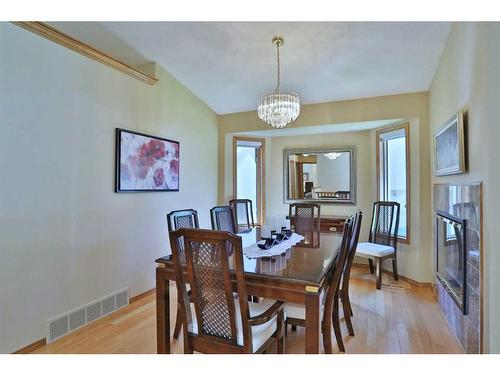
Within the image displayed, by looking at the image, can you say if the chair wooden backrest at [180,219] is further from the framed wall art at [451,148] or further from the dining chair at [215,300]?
the framed wall art at [451,148]

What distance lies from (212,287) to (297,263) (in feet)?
2.15

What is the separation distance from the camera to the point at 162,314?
6.29ft

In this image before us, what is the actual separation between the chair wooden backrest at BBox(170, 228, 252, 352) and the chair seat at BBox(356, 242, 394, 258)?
2.46m

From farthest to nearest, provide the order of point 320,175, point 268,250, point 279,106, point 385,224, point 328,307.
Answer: point 320,175, point 385,224, point 279,106, point 268,250, point 328,307

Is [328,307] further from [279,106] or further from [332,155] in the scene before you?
[332,155]

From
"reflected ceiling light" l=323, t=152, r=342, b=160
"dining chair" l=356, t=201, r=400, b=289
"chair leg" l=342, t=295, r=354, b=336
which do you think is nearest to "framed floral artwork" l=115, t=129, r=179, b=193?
"chair leg" l=342, t=295, r=354, b=336

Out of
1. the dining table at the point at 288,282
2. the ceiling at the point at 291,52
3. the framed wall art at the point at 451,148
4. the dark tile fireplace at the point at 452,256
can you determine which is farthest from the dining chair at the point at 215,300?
the ceiling at the point at 291,52

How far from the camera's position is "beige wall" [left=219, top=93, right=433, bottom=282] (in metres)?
3.52

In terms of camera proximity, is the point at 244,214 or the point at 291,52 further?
A: the point at 244,214

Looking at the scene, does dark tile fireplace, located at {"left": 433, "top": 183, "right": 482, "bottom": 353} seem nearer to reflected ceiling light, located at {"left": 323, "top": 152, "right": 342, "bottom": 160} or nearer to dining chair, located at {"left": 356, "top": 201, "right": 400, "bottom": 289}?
dining chair, located at {"left": 356, "top": 201, "right": 400, "bottom": 289}

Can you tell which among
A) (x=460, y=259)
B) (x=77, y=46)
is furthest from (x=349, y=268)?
(x=77, y=46)

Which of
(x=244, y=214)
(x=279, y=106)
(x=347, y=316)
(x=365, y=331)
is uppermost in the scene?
(x=279, y=106)
